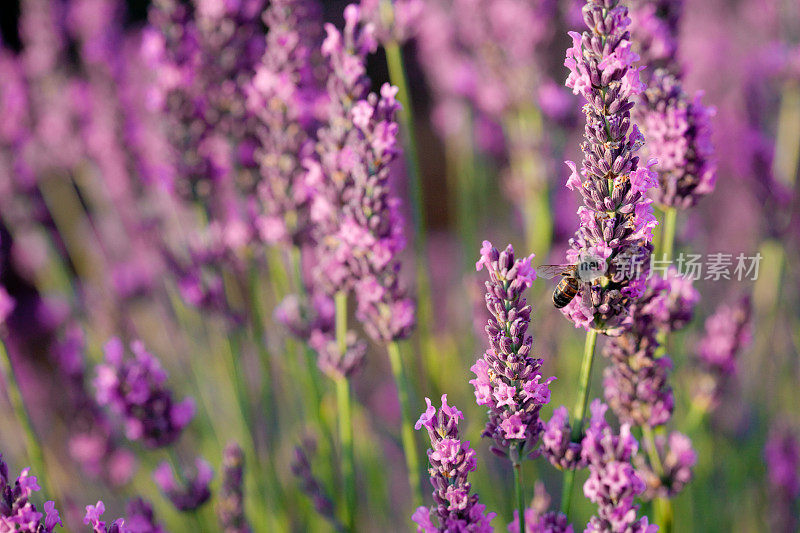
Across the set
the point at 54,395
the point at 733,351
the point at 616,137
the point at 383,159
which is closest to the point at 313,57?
the point at 383,159

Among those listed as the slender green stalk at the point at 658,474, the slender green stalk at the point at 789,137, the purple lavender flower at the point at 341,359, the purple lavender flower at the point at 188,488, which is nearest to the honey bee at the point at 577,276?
the slender green stalk at the point at 658,474

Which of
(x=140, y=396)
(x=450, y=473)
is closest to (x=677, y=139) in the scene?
(x=450, y=473)

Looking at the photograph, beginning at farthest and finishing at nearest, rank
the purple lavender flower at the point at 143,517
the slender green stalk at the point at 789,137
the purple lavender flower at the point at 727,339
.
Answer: the slender green stalk at the point at 789,137
the purple lavender flower at the point at 727,339
the purple lavender flower at the point at 143,517

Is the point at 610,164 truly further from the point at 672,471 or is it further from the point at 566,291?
the point at 672,471

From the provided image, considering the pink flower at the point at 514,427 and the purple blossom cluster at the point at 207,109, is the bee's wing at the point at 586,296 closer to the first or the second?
the pink flower at the point at 514,427

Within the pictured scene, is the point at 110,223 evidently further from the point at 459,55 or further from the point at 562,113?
the point at 562,113

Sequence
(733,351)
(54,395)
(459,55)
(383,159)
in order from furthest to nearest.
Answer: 1. (54,395)
2. (459,55)
3. (733,351)
4. (383,159)

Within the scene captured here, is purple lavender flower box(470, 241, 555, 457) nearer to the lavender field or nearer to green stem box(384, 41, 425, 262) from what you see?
the lavender field

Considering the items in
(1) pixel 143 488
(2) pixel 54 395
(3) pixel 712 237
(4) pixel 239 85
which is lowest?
(1) pixel 143 488

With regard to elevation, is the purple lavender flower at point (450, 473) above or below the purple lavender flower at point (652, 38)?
below
